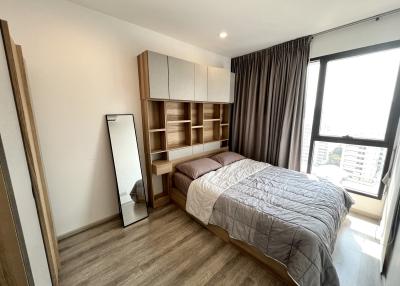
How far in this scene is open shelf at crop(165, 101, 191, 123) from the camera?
2.70 meters

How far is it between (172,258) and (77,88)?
211cm

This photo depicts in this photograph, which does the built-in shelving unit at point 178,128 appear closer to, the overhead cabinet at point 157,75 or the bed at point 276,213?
the overhead cabinet at point 157,75

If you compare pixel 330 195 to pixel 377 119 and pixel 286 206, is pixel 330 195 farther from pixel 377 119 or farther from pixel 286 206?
pixel 377 119

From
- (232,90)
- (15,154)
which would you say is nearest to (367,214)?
(232,90)

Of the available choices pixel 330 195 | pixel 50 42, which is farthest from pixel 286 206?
pixel 50 42

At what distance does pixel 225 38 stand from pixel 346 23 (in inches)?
61.7

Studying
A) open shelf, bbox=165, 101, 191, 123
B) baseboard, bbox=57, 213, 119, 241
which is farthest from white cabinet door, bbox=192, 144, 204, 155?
baseboard, bbox=57, 213, 119, 241

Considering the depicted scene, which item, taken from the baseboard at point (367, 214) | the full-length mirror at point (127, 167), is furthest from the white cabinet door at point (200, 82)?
the baseboard at point (367, 214)

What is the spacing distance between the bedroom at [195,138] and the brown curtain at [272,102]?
0.09 feet

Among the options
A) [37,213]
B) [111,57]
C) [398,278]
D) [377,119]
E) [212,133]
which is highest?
[111,57]

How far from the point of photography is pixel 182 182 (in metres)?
2.45

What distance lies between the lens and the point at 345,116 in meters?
2.52

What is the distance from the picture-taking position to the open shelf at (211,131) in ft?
11.1

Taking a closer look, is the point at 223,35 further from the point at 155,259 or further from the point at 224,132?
the point at 155,259
